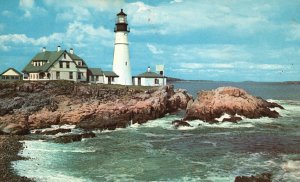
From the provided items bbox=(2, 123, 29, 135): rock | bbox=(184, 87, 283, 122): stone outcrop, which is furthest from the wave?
bbox=(184, 87, 283, 122): stone outcrop

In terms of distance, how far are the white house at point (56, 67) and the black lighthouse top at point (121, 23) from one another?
701 cm

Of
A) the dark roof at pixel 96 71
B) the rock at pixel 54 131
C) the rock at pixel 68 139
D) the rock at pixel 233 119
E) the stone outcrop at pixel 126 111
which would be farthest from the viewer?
the dark roof at pixel 96 71

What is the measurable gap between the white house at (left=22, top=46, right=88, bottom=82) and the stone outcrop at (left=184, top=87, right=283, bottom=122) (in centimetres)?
1835

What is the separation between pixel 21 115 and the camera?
35.9 metres

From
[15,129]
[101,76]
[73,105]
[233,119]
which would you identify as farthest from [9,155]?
[101,76]

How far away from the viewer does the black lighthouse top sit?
53.6 m

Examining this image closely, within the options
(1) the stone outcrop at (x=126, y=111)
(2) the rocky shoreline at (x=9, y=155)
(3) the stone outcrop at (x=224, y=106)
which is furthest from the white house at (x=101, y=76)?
(2) the rocky shoreline at (x=9, y=155)

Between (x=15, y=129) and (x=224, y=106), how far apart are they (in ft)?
69.6

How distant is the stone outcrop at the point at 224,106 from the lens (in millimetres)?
40625

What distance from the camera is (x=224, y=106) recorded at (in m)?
41.1

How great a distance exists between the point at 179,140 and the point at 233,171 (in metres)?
9.53

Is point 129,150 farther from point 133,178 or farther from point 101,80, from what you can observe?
point 101,80

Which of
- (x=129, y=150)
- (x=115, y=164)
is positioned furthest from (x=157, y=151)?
(x=115, y=164)

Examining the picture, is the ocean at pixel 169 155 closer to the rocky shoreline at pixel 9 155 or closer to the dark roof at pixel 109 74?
the rocky shoreline at pixel 9 155
